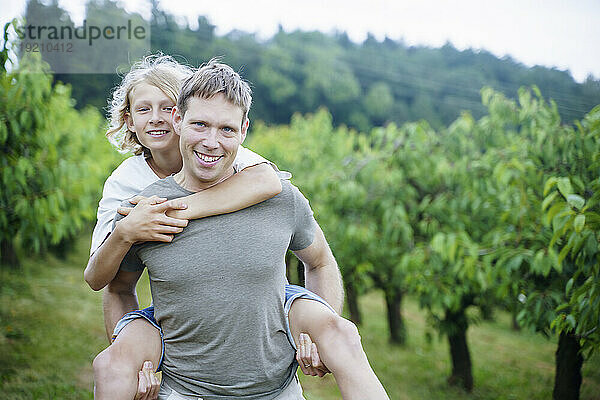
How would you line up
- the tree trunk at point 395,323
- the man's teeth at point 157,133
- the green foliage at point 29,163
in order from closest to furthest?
1. the man's teeth at point 157,133
2. the green foliage at point 29,163
3. the tree trunk at point 395,323

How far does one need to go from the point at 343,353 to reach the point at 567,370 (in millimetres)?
3117

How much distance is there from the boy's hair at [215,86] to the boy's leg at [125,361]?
0.61 meters

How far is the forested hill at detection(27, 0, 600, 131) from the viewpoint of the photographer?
17828 mm

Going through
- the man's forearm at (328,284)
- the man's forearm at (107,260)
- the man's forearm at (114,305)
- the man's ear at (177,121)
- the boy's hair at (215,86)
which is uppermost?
the boy's hair at (215,86)

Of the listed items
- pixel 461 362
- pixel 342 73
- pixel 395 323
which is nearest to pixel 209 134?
pixel 461 362

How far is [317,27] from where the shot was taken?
85.0ft

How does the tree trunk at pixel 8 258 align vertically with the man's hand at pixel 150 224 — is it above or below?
below

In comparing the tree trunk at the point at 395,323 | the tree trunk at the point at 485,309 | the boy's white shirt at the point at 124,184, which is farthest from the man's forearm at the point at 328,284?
the tree trunk at the point at 395,323

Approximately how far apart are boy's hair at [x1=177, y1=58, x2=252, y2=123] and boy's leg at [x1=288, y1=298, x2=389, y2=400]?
61 cm

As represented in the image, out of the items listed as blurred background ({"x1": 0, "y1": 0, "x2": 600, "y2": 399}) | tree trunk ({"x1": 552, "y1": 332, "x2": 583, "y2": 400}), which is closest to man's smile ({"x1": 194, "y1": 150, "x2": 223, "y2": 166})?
blurred background ({"x1": 0, "y1": 0, "x2": 600, "y2": 399})

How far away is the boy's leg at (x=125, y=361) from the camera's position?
59.3 inches

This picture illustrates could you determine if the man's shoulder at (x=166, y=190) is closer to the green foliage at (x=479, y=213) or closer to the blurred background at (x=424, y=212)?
the blurred background at (x=424, y=212)

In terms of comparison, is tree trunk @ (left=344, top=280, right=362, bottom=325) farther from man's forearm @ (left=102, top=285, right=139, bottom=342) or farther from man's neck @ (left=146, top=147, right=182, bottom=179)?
man's forearm @ (left=102, top=285, right=139, bottom=342)

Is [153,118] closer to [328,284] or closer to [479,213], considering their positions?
[328,284]
